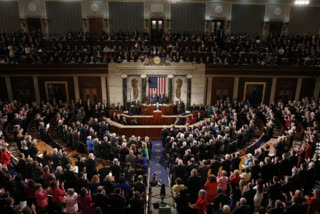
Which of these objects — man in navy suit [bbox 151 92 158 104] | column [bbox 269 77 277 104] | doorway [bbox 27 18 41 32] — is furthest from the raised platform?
doorway [bbox 27 18 41 32]

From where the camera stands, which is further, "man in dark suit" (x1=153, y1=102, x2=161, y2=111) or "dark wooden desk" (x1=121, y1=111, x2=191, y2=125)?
"man in dark suit" (x1=153, y1=102, x2=161, y2=111)

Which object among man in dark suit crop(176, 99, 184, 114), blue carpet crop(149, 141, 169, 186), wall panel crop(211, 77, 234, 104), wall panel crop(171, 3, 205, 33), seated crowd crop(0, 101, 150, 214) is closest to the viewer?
seated crowd crop(0, 101, 150, 214)

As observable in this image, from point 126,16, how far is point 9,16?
936cm

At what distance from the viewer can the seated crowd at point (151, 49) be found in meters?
18.7

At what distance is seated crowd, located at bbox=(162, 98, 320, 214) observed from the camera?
6316mm

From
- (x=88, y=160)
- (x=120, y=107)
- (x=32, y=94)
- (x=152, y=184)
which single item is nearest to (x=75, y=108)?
(x=120, y=107)

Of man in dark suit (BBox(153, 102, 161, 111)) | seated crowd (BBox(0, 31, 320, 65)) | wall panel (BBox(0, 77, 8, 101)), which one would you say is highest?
seated crowd (BBox(0, 31, 320, 65))

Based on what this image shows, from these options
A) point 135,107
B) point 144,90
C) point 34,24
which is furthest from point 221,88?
point 34,24

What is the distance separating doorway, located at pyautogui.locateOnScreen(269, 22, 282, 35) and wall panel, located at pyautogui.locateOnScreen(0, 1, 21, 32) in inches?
830

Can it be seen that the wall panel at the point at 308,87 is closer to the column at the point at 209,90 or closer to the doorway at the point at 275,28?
the doorway at the point at 275,28

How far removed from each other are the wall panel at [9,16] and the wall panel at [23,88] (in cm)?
627

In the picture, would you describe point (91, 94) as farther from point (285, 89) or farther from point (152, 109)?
point (285, 89)

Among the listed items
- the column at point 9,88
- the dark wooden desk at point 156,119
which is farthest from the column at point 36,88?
the dark wooden desk at point 156,119

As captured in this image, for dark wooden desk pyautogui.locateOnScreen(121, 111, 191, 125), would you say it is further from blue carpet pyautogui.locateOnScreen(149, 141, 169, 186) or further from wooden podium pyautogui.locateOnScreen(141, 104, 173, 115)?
blue carpet pyautogui.locateOnScreen(149, 141, 169, 186)
